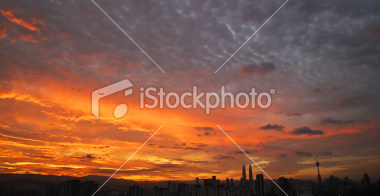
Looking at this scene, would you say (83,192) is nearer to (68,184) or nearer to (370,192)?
(68,184)

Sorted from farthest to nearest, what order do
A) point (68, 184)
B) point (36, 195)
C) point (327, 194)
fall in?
point (327, 194)
point (36, 195)
point (68, 184)

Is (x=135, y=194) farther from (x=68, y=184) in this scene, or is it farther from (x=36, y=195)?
(x=36, y=195)

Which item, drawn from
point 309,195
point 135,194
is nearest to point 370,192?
point 309,195

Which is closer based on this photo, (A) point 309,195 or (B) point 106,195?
(A) point 309,195

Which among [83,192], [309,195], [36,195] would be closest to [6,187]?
[36,195]

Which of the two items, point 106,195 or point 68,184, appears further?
point 106,195

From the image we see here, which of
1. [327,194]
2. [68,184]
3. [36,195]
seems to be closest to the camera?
[68,184]

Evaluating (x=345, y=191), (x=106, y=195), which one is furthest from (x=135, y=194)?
(x=345, y=191)

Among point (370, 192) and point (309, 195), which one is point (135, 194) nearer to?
point (309, 195)
